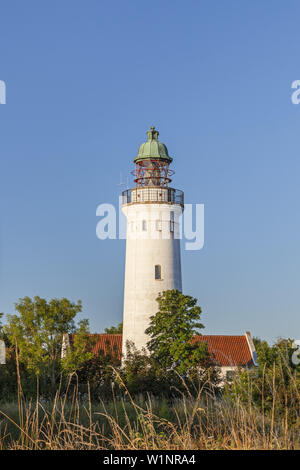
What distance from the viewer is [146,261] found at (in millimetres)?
33031

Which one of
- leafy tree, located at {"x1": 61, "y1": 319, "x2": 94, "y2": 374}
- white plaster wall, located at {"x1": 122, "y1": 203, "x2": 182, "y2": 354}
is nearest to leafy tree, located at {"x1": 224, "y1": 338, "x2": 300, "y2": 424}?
leafy tree, located at {"x1": 61, "y1": 319, "x2": 94, "y2": 374}

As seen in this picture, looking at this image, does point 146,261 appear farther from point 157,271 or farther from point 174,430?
point 174,430

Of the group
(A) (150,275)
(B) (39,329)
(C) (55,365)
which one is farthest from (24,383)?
(A) (150,275)

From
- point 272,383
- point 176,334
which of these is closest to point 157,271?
point 176,334

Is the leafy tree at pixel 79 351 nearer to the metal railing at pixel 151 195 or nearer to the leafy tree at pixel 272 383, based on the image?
the metal railing at pixel 151 195

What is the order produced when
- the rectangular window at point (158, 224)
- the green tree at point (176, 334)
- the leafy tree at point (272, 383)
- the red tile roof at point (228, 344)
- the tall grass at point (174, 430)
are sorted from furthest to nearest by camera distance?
the red tile roof at point (228, 344), the rectangular window at point (158, 224), the green tree at point (176, 334), the leafy tree at point (272, 383), the tall grass at point (174, 430)

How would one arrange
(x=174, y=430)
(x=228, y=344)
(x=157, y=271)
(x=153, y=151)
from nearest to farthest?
(x=174, y=430), (x=157, y=271), (x=153, y=151), (x=228, y=344)

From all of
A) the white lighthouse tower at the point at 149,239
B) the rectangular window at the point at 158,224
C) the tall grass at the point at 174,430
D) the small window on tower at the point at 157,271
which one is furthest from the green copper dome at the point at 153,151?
the tall grass at the point at 174,430

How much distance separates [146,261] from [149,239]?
4.15ft

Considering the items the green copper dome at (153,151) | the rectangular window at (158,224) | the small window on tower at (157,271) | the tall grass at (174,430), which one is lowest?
the tall grass at (174,430)

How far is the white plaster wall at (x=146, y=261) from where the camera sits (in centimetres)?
3228

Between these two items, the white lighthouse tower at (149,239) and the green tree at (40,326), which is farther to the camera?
the white lighthouse tower at (149,239)

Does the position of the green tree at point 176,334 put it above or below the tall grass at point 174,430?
above
